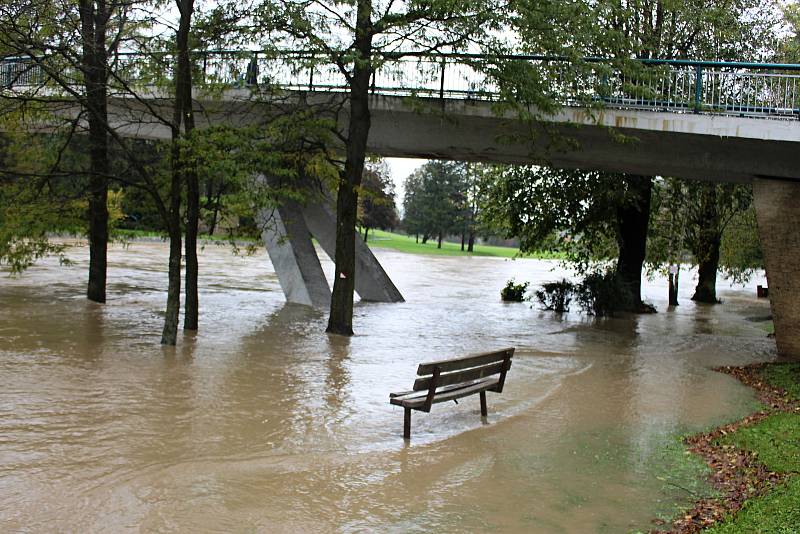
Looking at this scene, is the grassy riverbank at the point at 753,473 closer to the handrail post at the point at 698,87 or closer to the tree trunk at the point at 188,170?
the handrail post at the point at 698,87

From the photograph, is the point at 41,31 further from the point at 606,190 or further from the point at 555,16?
the point at 606,190

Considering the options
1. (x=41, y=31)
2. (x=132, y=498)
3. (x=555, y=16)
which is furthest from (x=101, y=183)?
(x=132, y=498)

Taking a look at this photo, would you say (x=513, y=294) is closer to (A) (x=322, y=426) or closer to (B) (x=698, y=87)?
(B) (x=698, y=87)

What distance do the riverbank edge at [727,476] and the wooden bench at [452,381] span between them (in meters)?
2.42

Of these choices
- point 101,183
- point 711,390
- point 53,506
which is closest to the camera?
point 53,506

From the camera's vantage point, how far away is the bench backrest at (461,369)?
8.91 meters

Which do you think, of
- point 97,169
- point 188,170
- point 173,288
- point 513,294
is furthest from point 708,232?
point 173,288

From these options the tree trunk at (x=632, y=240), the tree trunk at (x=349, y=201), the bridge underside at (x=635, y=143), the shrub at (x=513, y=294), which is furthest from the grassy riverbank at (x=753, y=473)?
the shrub at (x=513, y=294)

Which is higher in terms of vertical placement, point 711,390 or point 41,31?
point 41,31

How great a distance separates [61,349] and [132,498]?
8.20m

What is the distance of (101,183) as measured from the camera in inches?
752

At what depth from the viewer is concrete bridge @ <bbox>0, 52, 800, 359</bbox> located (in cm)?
1639

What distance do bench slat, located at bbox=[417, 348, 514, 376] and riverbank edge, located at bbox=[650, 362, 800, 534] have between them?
7.94 ft

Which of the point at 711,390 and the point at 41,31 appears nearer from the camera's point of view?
the point at 711,390
